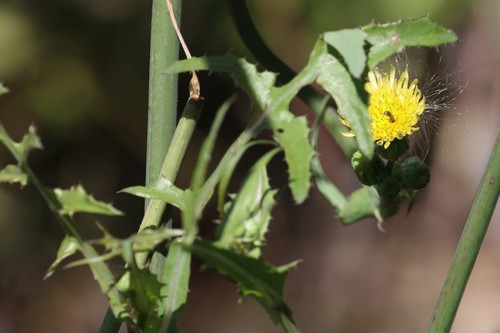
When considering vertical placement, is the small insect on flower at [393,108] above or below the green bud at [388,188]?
above

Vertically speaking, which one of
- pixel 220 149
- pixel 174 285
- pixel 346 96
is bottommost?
pixel 220 149

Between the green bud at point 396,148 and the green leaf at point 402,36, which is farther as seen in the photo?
the green bud at point 396,148

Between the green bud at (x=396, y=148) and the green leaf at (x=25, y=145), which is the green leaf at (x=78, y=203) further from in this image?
the green bud at (x=396, y=148)

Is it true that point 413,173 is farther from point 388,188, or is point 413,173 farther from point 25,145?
point 25,145

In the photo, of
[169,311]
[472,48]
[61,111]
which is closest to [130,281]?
[169,311]

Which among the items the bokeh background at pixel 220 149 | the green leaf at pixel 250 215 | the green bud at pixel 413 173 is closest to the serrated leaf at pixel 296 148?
the green leaf at pixel 250 215

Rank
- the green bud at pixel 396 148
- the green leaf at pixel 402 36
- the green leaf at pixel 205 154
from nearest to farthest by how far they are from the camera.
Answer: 1. the green leaf at pixel 205 154
2. the green leaf at pixel 402 36
3. the green bud at pixel 396 148

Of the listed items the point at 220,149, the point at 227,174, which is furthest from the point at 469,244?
the point at 220,149
